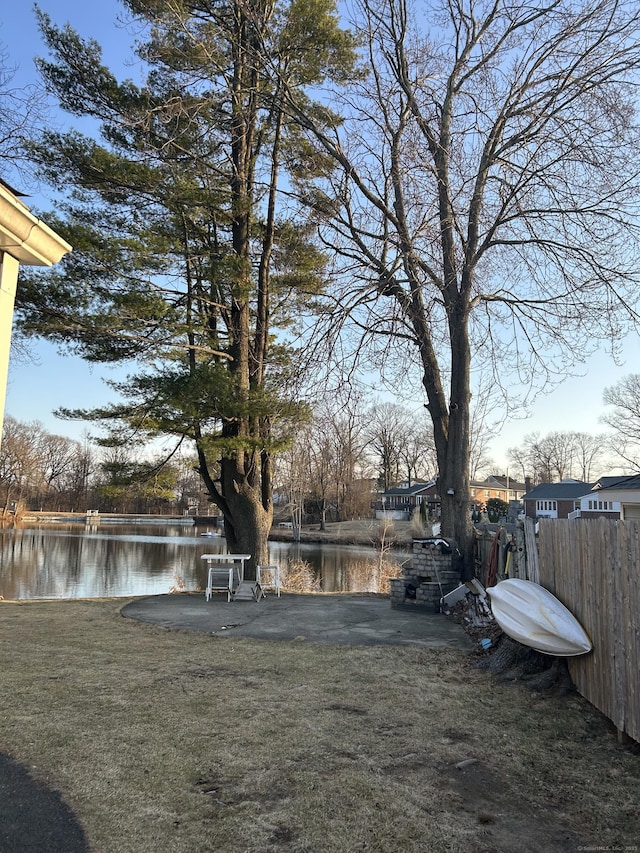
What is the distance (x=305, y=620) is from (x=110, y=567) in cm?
1812

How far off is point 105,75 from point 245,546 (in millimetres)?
9017

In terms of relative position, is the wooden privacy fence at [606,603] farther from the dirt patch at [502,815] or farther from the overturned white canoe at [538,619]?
the dirt patch at [502,815]

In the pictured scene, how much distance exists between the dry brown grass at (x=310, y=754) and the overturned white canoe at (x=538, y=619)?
0.44m

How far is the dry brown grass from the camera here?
2805 mm

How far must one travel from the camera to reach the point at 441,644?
7027 millimetres

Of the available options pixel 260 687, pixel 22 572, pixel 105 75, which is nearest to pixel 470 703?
pixel 260 687

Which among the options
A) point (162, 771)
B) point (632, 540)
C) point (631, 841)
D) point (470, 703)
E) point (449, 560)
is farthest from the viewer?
point (449, 560)

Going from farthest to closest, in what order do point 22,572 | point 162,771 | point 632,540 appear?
point 22,572 → point 632,540 → point 162,771

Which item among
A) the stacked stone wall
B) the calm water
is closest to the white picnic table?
the stacked stone wall

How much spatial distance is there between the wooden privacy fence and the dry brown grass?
268 millimetres

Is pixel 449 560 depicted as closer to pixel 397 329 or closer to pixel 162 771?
pixel 397 329

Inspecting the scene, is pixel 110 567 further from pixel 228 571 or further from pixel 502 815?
pixel 502 815

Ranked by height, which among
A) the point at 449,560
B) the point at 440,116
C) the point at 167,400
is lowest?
the point at 449,560

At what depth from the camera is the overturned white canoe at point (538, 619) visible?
477cm
